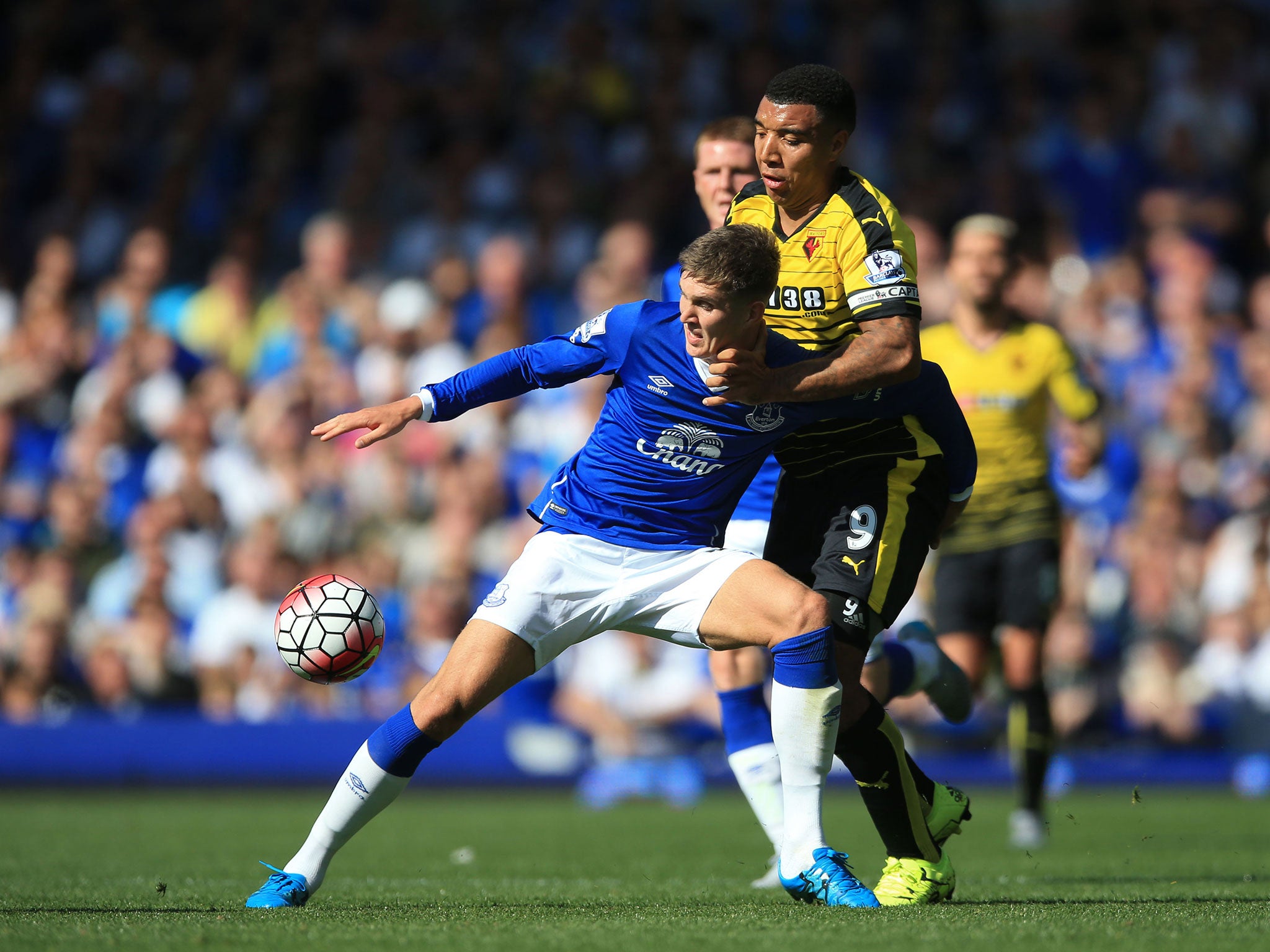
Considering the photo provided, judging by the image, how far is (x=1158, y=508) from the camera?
1232 cm

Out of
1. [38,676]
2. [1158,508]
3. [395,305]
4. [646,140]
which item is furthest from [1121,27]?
[38,676]

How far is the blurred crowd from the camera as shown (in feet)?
39.3

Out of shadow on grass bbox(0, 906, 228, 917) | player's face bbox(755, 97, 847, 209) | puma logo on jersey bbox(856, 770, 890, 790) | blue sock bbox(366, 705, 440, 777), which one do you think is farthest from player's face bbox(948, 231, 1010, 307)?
shadow on grass bbox(0, 906, 228, 917)

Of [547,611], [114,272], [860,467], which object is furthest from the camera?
[114,272]

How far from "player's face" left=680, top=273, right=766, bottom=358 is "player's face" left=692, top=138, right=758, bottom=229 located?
1.54m

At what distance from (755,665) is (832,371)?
1661 mm

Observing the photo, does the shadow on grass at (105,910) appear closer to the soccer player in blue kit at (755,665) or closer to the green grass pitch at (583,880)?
the green grass pitch at (583,880)

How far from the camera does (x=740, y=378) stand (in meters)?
5.01

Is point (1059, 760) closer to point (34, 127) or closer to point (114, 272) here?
point (114, 272)

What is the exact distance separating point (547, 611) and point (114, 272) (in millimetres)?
10715

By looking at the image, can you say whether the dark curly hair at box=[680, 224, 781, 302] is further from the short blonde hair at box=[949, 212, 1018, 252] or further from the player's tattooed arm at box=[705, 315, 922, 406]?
the short blonde hair at box=[949, 212, 1018, 252]

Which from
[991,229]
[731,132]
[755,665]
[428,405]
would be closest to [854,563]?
[755,665]

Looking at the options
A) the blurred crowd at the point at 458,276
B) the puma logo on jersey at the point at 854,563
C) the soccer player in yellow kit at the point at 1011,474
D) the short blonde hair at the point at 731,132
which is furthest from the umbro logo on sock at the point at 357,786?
the blurred crowd at the point at 458,276

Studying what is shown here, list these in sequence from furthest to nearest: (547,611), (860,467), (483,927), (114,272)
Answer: (114,272) → (860,467) → (547,611) → (483,927)
